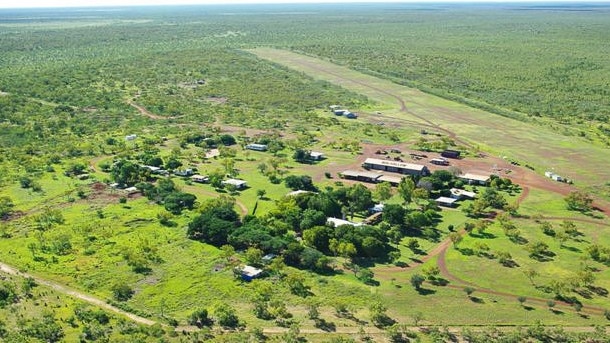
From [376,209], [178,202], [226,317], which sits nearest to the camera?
[226,317]

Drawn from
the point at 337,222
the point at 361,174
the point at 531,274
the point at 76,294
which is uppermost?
the point at 337,222

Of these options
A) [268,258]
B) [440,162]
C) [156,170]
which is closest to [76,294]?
[268,258]

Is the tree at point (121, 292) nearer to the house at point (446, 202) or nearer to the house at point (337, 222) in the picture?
the house at point (337, 222)

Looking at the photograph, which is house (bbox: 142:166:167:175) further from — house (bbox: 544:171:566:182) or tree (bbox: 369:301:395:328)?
house (bbox: 544:171:566:182)

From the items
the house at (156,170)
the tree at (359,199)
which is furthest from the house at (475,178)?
the house at (156,170)

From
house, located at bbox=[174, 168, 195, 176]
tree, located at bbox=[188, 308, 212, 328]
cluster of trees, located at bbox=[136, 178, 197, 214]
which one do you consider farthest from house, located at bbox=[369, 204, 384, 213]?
tree, located at bbox=[188, 308, 212, 328]

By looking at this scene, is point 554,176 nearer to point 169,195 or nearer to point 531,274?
point 531,274

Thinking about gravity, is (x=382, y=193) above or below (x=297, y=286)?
above
